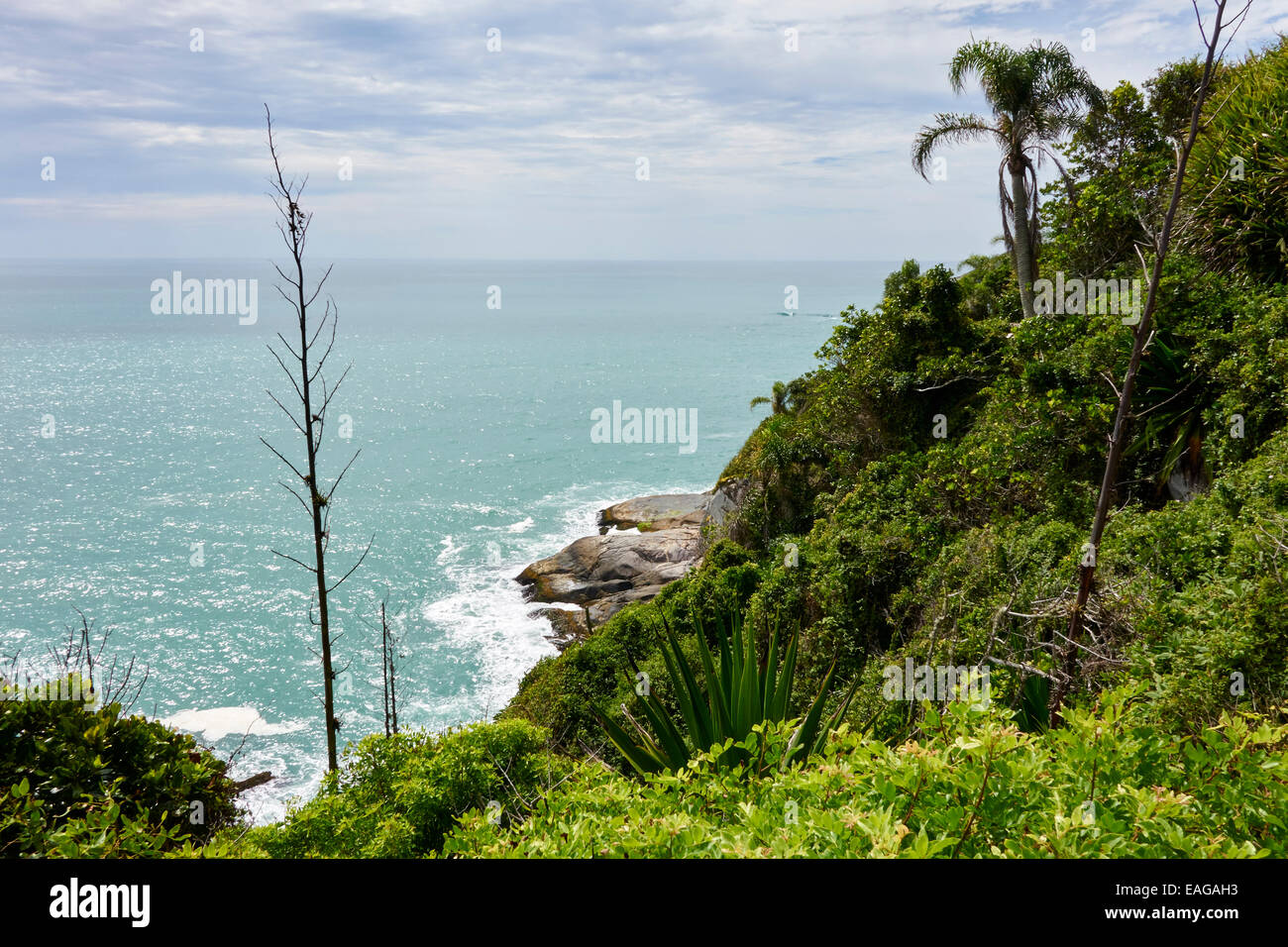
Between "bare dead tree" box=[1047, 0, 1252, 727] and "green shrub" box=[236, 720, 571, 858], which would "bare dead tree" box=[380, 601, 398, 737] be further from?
"bare dead tree" box=[1047, 0, 1252, 727]

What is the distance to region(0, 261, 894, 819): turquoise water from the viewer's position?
2700 centimetres

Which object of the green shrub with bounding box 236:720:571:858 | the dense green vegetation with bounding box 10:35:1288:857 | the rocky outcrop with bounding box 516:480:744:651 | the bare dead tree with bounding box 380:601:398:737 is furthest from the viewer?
the rocky outcrop with bounding box 516:480:744:651

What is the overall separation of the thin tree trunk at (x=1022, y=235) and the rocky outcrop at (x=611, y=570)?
1086 cm

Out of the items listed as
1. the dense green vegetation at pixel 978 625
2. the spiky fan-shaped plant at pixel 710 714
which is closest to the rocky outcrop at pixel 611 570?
the dense green vegetation at pixel 978 625

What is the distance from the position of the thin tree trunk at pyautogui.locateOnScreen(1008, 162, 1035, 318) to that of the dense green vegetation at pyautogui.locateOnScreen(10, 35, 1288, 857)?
44 cm

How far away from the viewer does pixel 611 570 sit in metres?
30.1

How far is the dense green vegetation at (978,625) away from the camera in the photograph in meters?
2.46

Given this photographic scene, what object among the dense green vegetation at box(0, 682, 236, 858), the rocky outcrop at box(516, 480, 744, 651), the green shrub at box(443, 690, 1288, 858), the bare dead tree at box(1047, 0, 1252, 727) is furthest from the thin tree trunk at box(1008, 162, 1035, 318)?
the dense green vegetation at box(0, 682, 236, 858)

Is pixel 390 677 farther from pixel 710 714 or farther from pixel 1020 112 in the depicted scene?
pixel 1020 112

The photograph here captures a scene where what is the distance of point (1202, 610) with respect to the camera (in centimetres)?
502

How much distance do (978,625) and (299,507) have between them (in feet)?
142

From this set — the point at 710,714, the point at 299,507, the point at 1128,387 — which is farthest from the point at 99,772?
the point at 299,507
